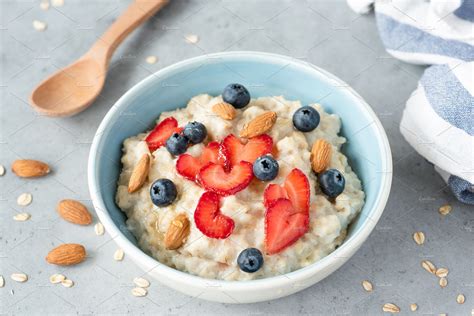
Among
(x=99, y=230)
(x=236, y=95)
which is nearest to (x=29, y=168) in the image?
(x=99, y=230)

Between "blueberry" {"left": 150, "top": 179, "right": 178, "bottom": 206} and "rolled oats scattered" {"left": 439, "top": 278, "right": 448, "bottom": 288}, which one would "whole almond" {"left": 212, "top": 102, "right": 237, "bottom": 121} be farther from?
"rolled oats scattered" {"left": 439, "top": 278, "right": 448, "bottom": 288}

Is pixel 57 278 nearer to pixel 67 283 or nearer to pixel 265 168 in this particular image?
pixel 67 283

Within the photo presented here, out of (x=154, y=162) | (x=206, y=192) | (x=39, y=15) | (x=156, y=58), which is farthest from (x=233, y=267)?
(x=39, y=15)

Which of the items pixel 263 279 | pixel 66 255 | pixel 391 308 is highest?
pixel 263 279

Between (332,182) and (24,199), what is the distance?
135 centimetres

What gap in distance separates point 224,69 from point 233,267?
0.88 metres

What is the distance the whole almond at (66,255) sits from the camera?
252 cm

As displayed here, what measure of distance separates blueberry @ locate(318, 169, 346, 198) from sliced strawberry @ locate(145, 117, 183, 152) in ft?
1.89

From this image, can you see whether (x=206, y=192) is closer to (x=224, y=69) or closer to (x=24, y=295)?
(x=224, y=69)

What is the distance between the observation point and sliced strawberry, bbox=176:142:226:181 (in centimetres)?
226

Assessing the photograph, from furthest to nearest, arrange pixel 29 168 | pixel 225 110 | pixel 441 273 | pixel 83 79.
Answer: pixel 83 79, pixel 29 168, pixel 441 273, pixel 225 110

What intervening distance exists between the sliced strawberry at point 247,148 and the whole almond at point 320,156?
0.16m

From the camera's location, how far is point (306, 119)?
2.33 meters

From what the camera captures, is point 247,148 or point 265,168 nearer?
point 265,168
